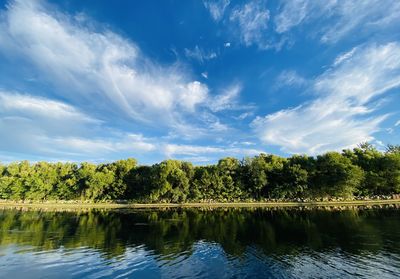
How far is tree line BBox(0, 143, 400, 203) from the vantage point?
101044 millimetres

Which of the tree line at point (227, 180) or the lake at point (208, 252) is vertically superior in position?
the tree line at point (227, 180)

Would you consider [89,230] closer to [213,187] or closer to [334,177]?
[213,187]

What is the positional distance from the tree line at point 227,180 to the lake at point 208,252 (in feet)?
185

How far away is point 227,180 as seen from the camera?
355 ft

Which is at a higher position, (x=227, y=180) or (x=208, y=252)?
(x=227, y=180)

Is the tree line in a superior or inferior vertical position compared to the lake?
superior

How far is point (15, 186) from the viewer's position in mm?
113125

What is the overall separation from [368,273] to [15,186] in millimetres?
135830

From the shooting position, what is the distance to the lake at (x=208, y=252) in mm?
24219

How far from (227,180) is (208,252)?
77786mm

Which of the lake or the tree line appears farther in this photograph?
the tree line

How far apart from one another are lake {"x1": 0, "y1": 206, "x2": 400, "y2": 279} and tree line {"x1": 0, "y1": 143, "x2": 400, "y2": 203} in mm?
56534

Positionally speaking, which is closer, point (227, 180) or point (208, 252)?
point (208, 252)

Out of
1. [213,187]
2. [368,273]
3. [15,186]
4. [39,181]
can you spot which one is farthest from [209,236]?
[15,186]
